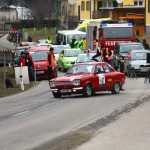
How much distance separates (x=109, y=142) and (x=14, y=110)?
33.3ft

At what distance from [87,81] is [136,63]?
1300cm

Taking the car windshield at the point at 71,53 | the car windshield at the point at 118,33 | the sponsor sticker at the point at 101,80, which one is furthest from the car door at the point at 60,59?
the sponsor sticker at the point at 101,80

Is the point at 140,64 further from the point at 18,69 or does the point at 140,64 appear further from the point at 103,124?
the point at 103,124

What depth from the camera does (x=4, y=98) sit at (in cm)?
3038

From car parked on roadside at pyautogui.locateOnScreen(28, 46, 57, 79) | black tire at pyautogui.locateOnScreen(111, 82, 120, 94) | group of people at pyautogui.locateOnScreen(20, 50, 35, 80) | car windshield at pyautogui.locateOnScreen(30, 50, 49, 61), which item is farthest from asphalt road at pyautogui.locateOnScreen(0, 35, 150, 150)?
car windshield at pyautogui.locateOnScreen(30, 50, 49, 61)

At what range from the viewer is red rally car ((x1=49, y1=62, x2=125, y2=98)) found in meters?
28.1

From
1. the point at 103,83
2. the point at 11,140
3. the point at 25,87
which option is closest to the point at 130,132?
the point at 11,140

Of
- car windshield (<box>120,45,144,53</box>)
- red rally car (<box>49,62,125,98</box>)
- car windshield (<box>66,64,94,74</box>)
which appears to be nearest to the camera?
red rally car (<box>49,62,125,98</box>)

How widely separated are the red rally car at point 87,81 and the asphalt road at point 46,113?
1.14 ft

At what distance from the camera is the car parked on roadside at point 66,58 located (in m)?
47.1

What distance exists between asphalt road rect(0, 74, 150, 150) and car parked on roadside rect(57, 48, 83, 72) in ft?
42.4

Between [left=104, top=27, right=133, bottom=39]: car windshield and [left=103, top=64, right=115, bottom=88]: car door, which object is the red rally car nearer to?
[left=103, top=64, right=115, bottom=88]: car door

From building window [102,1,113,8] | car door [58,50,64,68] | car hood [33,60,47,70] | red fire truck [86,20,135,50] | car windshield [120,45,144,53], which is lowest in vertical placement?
car door [58,50,64,68]

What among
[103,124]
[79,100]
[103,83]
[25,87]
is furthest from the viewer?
[25,87]
